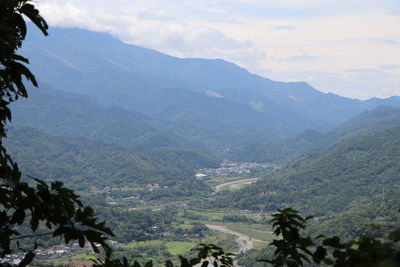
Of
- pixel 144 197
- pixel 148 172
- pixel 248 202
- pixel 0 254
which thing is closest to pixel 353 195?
pixel 248 202

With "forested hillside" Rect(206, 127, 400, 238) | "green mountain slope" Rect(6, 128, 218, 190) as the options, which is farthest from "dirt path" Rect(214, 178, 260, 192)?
"green mountain slope" Rect(6, 128, 218, 190)

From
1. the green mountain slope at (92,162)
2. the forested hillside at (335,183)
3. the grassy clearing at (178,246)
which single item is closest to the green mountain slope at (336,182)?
the forested hillside at (335,183)

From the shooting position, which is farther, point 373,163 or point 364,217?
point 373,163

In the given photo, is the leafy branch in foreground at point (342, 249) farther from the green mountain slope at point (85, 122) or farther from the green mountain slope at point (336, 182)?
the green mountain slope at point (85, 122)

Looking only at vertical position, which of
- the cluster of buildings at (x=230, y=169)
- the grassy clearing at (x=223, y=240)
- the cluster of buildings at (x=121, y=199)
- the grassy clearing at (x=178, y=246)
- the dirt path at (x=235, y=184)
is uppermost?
the cluster of buildings at (x=230, y=169)

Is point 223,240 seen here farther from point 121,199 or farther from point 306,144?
point 306,144

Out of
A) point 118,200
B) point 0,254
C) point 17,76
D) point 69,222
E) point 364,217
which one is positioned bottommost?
point 118,200

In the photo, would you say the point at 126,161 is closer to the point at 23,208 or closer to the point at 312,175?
the point at 312,175

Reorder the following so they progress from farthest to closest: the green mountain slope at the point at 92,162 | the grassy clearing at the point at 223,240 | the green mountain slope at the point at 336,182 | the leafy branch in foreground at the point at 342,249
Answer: the green mountain slope at the point at 92,162 < the green mountain slope at the point at 336,182 < the grassy clearing at the point at 223,240 < the leafy branch in foreground at the point at 342,249
